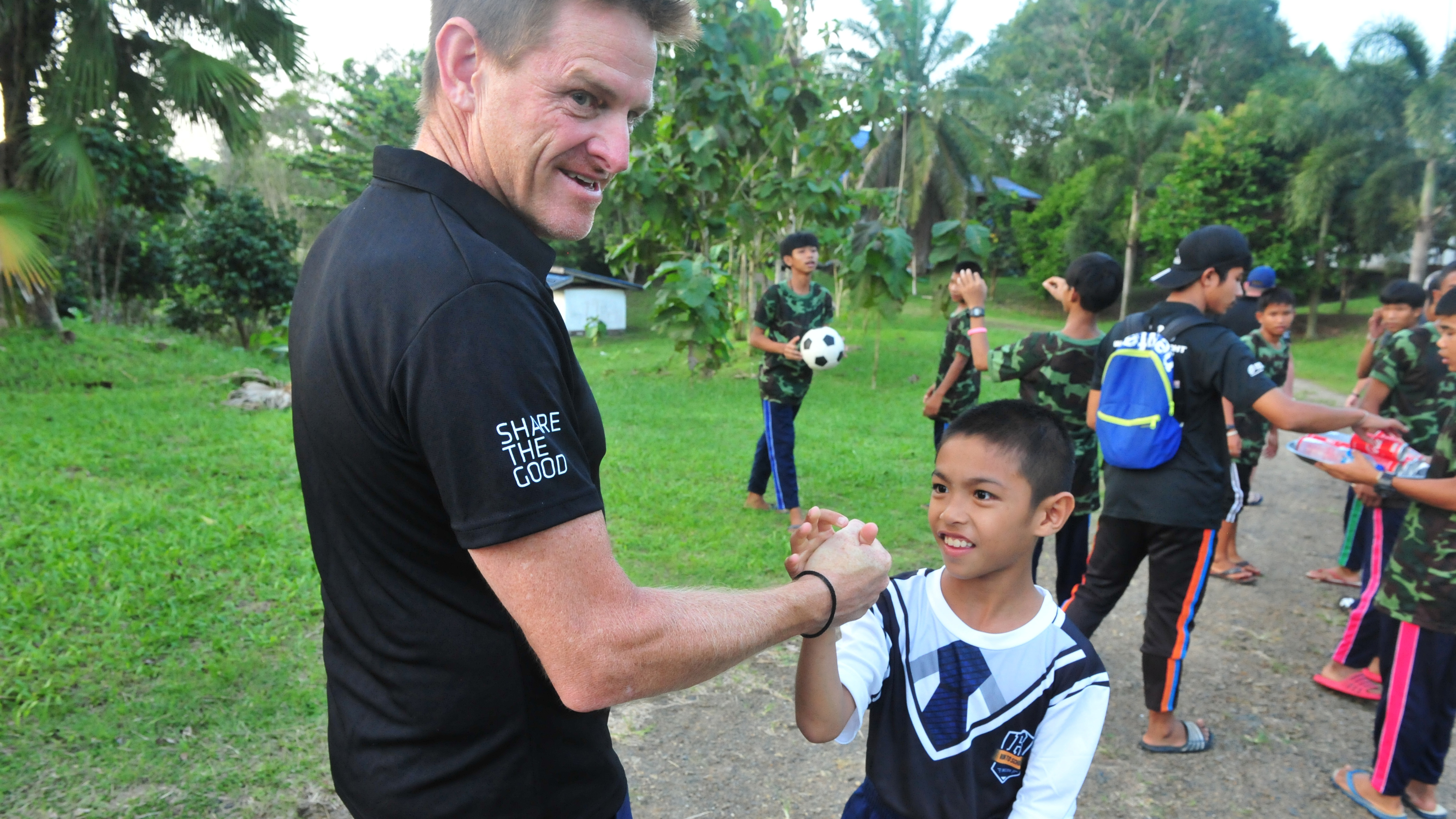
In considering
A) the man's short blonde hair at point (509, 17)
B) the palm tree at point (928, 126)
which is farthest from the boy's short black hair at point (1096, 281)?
the palm tree at point (928, 126)

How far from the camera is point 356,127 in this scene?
A: 2470cm

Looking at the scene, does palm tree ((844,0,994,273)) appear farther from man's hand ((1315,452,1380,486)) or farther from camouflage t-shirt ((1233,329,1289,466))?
man's hand ((1315,452,1380,486))

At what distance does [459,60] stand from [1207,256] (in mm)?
3226

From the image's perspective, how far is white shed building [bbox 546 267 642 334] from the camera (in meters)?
25.1

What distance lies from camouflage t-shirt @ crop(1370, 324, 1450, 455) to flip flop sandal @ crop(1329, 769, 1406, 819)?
2423 mm

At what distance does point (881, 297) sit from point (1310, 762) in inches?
357

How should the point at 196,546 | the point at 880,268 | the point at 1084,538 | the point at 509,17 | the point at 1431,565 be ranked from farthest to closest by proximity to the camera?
the point at 880,268
the point at 196,546
the point at 1084,538
the point at 1431,565
the point at 509,17

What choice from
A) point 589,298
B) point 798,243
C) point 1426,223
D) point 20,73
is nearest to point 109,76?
point 20,73

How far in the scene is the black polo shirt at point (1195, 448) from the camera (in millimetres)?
3391

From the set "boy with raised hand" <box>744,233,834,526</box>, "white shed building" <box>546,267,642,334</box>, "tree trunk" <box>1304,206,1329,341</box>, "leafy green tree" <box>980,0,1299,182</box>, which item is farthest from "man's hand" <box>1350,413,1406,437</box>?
"leafy green tree" <box>980,0,1299,182</box>

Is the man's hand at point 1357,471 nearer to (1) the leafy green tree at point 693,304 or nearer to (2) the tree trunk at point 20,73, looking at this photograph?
(1) the leafy green tree at point 693,304

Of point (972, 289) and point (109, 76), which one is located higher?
point (109, 76)

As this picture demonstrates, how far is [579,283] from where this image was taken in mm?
25609

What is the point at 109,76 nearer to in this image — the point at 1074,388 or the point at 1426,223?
the point at 1074,388
